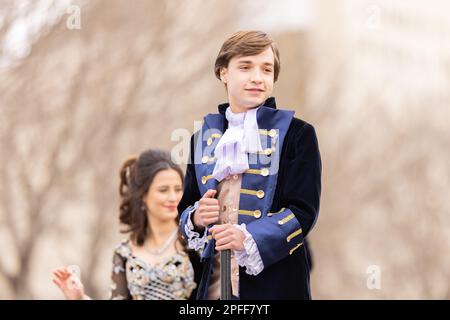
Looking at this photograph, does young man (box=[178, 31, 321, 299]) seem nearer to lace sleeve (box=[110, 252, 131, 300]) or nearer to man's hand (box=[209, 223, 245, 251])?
man's hand (box=[209, 223, 245, 251])

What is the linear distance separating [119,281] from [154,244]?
0.26m

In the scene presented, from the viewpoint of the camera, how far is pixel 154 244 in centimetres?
420

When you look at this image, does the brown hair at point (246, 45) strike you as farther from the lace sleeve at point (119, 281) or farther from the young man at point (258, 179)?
the lace sleeve at point (119, 281)

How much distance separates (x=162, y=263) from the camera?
410 centimetres

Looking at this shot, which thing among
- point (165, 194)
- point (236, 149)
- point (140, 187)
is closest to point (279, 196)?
point (236, 149)

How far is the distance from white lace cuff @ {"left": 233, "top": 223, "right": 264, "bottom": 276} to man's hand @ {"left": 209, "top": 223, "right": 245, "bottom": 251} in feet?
0.05

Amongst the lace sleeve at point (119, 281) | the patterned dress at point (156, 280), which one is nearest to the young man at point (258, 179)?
the patterned dress at point (156, 280)

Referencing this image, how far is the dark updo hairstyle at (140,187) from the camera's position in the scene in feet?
13.7

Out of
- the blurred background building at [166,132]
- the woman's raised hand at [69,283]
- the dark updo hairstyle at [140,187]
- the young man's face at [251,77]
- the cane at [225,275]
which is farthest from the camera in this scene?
the blurred background building at [166,132]

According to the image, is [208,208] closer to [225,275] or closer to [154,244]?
[225,275]

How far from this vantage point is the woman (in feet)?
13.3

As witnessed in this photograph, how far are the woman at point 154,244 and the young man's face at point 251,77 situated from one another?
1.71 meters

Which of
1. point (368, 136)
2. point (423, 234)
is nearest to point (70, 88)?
point (368, 136)

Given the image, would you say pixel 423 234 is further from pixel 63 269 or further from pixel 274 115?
pixel 274 115
